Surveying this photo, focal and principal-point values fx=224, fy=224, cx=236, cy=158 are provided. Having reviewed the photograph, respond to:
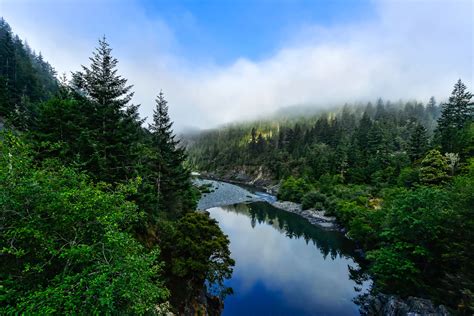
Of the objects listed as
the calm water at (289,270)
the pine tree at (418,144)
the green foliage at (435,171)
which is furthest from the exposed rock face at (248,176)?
the green foliage at (435,171)

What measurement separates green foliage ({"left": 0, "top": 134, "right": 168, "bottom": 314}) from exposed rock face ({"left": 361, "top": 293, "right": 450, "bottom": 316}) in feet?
55.7

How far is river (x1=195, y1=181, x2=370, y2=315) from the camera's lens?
71.7 ft

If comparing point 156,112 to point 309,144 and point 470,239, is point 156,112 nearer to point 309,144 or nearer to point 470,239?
point 470,239

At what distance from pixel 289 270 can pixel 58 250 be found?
28.5m

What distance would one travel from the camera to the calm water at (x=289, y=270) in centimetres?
2180

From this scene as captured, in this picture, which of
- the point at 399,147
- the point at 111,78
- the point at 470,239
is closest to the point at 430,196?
the point at 470,239

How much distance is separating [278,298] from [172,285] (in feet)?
41.9

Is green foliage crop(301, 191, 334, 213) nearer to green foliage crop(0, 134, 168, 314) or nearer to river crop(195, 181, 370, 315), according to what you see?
river crop(195, 181, 370, 315)

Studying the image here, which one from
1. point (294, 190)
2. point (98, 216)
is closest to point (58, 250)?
point (98, 216)

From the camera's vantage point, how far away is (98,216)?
25.1ft

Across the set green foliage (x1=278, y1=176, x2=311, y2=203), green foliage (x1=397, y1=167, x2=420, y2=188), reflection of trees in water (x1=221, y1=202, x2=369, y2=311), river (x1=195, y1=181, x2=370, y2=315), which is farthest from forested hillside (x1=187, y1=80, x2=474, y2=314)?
river (x1=195, y1=181, x2=370, y2=315)

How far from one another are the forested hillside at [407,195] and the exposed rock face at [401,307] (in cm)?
83

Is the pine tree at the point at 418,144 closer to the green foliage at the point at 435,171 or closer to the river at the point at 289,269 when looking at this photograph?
the green foliage at the point at 435,171

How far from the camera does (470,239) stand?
44.4 ft
